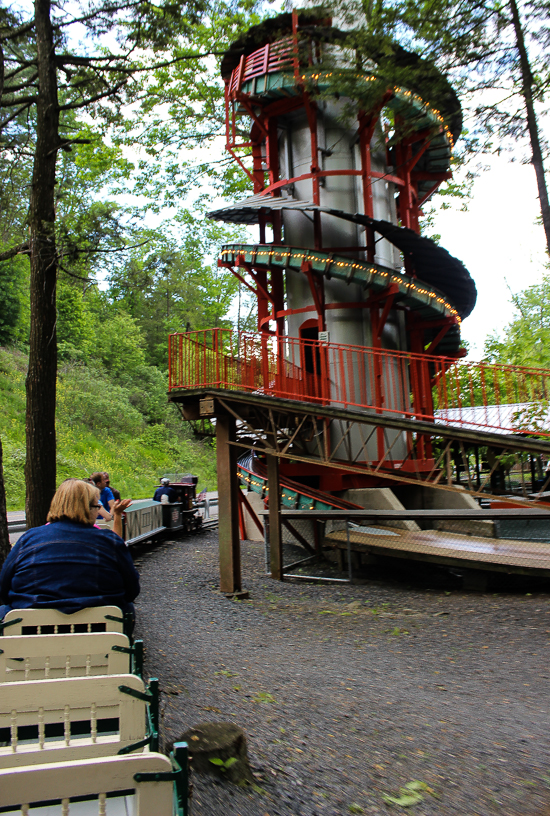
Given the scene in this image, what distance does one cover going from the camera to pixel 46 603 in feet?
12.8

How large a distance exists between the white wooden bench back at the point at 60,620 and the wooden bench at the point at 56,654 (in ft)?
Answer: 1.98

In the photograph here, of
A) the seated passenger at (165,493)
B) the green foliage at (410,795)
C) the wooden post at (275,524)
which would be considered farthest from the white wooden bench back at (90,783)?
the seated passenger at (165,493)

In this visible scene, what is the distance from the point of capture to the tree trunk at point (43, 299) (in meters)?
11.2

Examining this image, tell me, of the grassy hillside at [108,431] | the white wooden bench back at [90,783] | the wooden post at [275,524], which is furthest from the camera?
the grassy hillside at [108,431]

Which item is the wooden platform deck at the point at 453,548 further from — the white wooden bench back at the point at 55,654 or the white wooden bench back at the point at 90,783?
the white wooden bench back at the point at 90,783

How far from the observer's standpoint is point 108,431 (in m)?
39.4

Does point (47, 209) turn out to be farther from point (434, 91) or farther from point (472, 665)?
point (472, 665)

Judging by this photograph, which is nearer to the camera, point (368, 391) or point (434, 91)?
point (434, 91)

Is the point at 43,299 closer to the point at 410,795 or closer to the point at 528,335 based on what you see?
the point at 410,795

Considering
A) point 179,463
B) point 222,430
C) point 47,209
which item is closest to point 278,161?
point 47,209

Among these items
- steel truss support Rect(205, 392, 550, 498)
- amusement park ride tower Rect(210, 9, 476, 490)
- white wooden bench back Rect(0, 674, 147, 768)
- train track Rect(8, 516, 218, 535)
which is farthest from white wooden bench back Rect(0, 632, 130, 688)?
train track Rect(8, 516, 218, 535)

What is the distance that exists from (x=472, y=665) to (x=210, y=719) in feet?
11.2

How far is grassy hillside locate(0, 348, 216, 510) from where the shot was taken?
102 ft

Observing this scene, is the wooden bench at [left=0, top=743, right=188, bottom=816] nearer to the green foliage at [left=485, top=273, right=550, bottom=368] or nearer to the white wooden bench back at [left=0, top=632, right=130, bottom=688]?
the white wooden bench back at [left=0, top=632, right=130, bottom=688]
